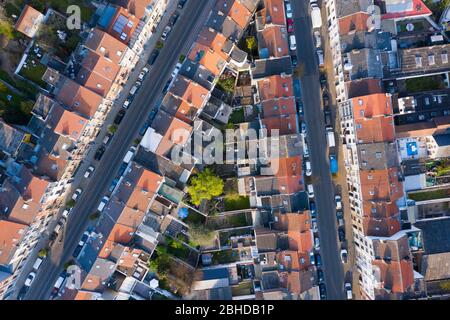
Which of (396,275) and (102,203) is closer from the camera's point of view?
(396,275)

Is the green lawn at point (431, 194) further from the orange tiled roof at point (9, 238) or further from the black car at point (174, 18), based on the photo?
the orange tiled roof at point (9, 238)

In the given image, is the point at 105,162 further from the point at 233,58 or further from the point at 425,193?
the point at 425,193

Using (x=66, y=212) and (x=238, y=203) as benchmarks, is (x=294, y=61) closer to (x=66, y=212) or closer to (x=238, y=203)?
(x=238, y=203)

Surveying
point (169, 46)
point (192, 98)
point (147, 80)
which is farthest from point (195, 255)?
point (169, 46)

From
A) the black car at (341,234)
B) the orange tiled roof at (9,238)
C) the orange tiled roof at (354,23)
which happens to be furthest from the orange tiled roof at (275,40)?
the orange tiled roof at (9,238)

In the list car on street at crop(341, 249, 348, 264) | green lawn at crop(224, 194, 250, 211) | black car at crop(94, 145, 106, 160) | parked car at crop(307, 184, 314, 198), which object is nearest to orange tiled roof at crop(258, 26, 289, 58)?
parked car at crop(307, 184, 314, 198)

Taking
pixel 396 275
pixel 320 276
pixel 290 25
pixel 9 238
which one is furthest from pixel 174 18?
pixel 396 275

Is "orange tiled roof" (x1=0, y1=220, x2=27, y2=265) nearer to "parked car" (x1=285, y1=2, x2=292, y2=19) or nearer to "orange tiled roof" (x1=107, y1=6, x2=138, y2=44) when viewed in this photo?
"orange tiled roof" (x1=107, y1=6, x2=138, y2=44)

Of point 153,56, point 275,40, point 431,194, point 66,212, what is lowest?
point 66,212
